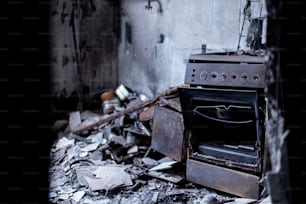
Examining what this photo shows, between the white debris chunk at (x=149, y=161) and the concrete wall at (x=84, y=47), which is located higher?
the concrete wall at (x=84, y=47)

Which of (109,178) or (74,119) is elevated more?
(74,119)

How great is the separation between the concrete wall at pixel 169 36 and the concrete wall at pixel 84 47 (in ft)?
0.68

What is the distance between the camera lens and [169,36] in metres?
5.19

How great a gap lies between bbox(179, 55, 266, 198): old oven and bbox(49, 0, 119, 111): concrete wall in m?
2.83

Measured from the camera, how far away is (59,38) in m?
5.90

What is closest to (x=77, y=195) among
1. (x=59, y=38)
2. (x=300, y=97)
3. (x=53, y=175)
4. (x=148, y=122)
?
(x=53, y=175)

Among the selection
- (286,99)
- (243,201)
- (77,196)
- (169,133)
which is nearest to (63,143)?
(77,196)

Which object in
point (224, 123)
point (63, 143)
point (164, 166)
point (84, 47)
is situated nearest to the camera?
point (224, 123)

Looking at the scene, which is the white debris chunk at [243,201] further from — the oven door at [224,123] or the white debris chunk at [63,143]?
the white debris chunk at [63,143]

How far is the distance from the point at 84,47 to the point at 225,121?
3.33 meters

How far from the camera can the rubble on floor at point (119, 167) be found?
3.71 meters

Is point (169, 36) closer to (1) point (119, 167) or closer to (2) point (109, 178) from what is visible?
(1) point (119, 167)

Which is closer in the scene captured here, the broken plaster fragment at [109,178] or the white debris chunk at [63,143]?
the broken plaster fragment at [109,178]

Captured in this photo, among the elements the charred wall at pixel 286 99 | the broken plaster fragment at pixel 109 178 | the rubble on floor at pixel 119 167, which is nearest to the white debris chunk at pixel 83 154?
the rubble on floor at pixel 119 167
